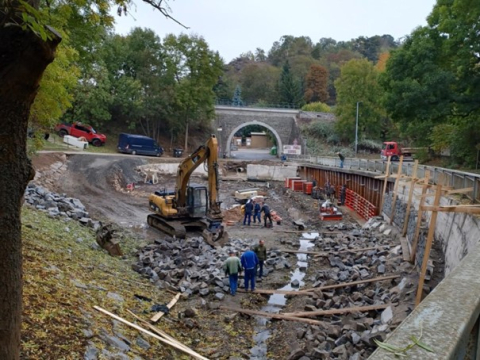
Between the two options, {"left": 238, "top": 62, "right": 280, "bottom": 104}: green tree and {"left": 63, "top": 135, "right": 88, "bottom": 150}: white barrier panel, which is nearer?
{"left": 63, "top": 135, "right": 88, "bottom": 150}: white barrier panel

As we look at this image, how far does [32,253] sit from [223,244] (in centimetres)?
912

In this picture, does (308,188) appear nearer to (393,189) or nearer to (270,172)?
(270,172)

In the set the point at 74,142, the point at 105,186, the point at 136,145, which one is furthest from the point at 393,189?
the point at 74,142

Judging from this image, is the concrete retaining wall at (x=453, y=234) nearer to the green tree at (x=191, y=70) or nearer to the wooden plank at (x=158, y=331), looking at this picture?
the wooden plank at (x=158, y=331)

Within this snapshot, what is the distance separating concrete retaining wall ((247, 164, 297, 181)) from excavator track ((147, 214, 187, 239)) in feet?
74.1

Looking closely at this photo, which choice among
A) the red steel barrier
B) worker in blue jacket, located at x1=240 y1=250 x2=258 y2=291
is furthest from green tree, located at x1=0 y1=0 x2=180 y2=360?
the red steel barrier

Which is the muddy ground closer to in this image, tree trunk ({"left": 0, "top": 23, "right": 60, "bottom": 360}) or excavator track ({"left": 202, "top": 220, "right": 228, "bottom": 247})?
excavator track ({"left": 202, "top": 220, "right": 228, "bottom": 247})

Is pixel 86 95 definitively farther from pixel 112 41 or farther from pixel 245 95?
pixel 245 95

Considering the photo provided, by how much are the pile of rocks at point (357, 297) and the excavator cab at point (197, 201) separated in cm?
522

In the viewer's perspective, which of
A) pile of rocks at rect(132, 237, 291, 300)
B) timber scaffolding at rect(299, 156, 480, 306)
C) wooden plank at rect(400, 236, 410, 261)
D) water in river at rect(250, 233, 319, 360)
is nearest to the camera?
water in river at rect(250, 233, 319, 360)

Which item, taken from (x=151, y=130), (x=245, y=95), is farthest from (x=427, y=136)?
(x=245, y=95)

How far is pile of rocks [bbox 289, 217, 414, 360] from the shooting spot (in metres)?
7.71

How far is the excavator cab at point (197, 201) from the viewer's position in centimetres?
1741

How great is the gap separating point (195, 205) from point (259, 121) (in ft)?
132
